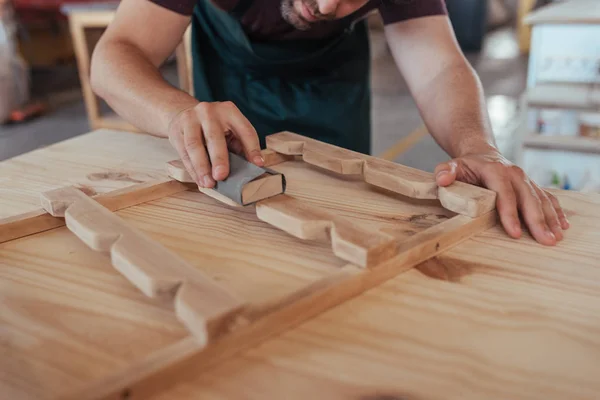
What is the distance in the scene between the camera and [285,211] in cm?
60

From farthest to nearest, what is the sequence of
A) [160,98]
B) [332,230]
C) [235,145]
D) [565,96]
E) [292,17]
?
[565,96]
[292,17]
[160,98]
[235,145]
[332,230]

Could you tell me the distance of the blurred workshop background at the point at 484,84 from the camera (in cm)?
190

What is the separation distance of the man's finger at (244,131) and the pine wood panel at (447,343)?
29 cm

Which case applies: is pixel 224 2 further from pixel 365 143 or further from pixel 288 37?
pixel 365 143

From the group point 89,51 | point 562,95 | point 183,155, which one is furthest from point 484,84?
point 183,155

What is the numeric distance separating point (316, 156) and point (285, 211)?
0.22 metres

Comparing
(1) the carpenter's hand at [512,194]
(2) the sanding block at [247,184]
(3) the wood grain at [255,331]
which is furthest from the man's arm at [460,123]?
(2) the sanding block at [247,184]

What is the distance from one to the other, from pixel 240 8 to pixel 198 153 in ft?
1.81

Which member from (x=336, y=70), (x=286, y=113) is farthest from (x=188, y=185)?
(x=336, y=70)

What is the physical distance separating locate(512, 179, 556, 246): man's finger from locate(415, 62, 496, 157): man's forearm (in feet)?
0.52

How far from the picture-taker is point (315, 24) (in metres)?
1.15

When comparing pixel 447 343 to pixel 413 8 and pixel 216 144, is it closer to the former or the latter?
pixel 216 144

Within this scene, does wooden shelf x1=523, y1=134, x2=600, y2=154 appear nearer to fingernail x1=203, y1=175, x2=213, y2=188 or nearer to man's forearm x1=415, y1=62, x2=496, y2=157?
man's forearm x1=415, y1=62, x2=496, y2=157

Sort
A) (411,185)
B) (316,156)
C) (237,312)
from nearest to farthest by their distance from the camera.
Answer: (237,312) → (411,185) → (316,156)
